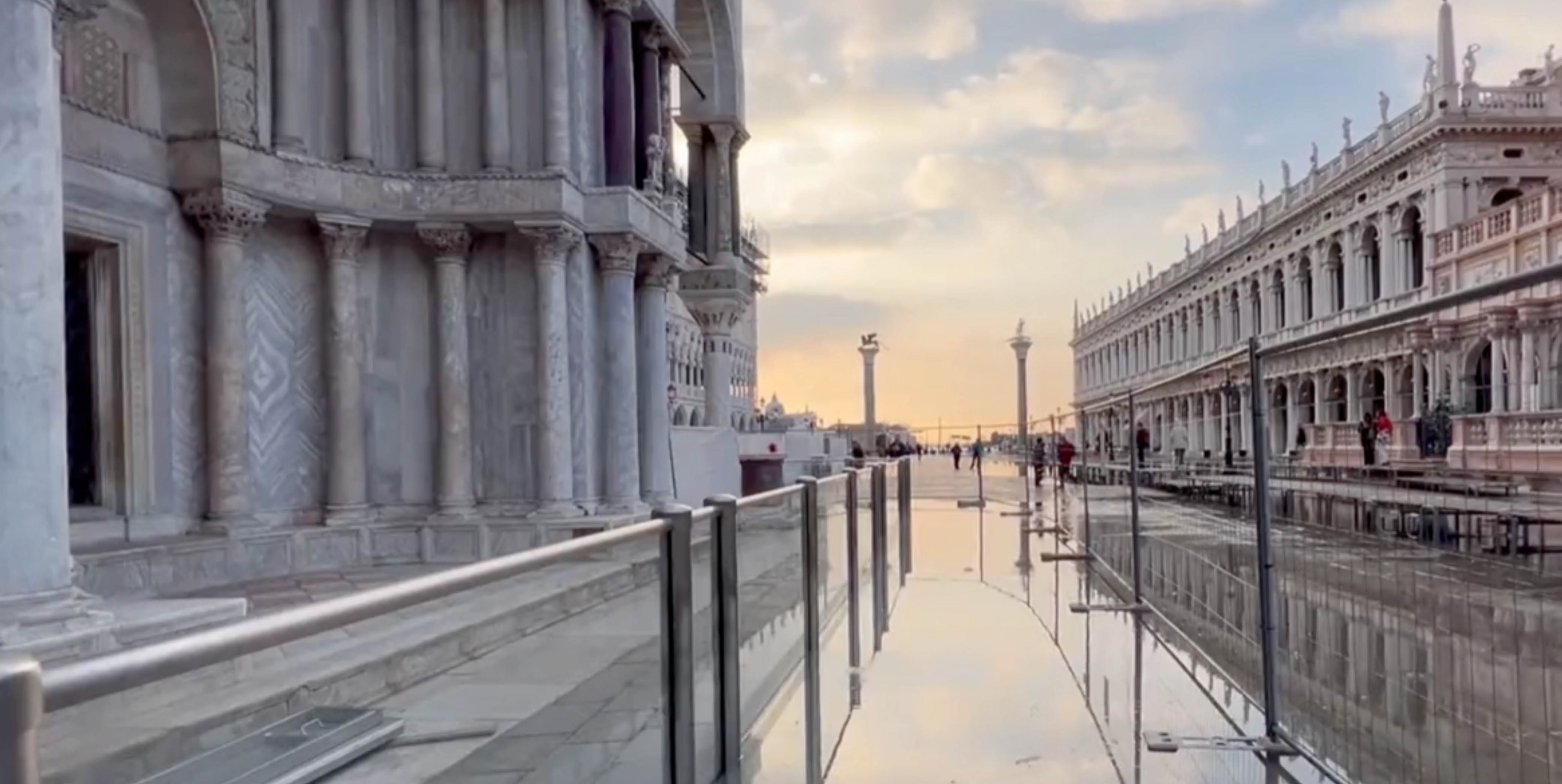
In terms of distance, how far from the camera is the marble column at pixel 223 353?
30.9 feet

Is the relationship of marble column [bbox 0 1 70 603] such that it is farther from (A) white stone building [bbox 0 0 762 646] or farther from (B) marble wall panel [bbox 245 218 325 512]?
(B) marble wall panel [bbox 245 218 325 512]

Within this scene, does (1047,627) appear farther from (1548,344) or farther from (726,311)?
(726,311)

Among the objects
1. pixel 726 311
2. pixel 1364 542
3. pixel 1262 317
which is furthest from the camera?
pixel 1262 317

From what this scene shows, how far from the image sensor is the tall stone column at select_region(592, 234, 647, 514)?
1230cm

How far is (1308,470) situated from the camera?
5.01 metres

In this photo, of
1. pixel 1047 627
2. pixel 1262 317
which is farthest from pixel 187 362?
pixel 1262 317

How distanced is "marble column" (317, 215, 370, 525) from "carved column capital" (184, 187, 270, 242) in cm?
90

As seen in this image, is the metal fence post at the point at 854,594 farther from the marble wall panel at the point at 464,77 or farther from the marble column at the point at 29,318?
the marble wall panel at the point at 464,77

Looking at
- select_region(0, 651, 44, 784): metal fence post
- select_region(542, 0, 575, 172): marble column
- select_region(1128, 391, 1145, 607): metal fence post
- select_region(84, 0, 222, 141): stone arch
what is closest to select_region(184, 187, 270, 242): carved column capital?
select_region(84, 0, 222, 141): stone arch

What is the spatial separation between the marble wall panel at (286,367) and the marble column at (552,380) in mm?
2119

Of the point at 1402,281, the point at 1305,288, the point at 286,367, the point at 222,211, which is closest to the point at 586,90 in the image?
the point at 222,211

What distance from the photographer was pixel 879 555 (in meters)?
9.49

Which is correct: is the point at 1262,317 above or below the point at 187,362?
above

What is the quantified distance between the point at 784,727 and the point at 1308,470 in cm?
280
